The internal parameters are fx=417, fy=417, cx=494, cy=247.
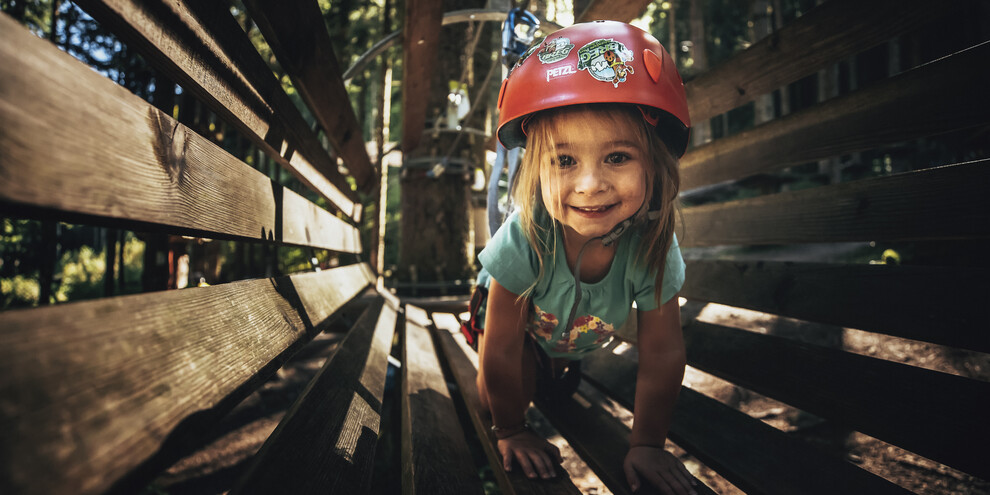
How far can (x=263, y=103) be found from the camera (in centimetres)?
136

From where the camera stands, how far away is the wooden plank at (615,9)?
1.88 metres

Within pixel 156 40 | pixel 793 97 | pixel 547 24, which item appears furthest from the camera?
pixel 793 97

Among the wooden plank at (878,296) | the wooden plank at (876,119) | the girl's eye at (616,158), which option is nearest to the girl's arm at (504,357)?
the girl's eye at (616,158)

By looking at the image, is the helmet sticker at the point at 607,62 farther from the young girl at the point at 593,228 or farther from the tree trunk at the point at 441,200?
the tree trunk at the point at 441,200

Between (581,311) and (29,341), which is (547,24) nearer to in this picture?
(581,311)

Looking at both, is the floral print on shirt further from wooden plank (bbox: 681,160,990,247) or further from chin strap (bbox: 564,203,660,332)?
wooden plank (bbox: 681,160,990,247)

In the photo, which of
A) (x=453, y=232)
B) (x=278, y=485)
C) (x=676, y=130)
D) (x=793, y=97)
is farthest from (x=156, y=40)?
(x=793, y=97)

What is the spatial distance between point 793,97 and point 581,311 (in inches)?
612

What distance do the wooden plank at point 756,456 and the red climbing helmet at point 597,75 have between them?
1.10 m

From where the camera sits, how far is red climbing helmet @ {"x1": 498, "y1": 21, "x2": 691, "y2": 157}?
4.36ft

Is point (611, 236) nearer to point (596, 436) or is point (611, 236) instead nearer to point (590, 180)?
point (590, 180)

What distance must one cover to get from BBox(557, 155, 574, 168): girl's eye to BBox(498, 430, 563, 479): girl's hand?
2.93ft

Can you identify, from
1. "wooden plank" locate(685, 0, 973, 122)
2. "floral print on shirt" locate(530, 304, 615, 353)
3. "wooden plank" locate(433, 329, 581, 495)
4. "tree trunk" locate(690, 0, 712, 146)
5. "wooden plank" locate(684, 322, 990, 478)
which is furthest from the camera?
"tree trunk" locate(690, 0, 712, 146)

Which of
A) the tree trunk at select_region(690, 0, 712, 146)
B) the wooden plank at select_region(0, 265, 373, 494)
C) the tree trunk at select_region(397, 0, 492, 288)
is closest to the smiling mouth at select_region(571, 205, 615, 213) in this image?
the wooden plank at select_region(0, 265, 373, 494)
